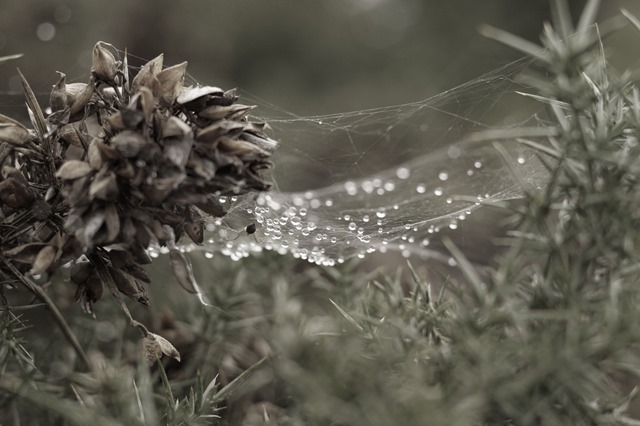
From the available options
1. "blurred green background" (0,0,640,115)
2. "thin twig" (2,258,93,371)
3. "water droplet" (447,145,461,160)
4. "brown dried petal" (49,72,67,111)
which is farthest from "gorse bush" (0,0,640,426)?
"blurred green background" (0,0,640,115)

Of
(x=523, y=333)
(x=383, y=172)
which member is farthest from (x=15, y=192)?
(x=383, y=172)

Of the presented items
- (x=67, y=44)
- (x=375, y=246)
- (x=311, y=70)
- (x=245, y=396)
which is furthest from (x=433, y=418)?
(x=311, y=70)

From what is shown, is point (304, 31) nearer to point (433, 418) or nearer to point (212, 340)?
point (212, 340)

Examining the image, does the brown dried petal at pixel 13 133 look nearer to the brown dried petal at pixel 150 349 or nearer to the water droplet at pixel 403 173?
the brown dried petal at pixel 150 349

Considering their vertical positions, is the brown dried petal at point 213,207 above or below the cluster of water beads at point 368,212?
above

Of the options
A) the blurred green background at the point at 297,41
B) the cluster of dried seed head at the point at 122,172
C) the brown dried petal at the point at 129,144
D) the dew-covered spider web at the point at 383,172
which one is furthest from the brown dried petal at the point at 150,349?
the blurred green background at the point at 297,41

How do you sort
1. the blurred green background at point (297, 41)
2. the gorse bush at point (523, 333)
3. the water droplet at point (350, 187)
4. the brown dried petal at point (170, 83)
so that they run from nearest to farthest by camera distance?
the gorse bush at point (523, 333), the brown dried petal at point (170, 83), the water droplet at point (350, 187), the blurred green background at point (297, 41)
